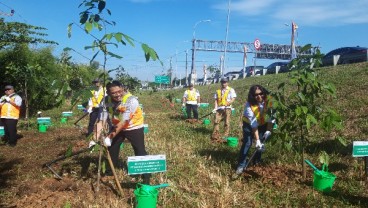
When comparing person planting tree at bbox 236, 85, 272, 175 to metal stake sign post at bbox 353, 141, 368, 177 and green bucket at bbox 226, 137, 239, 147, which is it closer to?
metal stake sign post at bbox 353, 141, 368, 177

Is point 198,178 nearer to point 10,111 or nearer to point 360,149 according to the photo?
point 360,149

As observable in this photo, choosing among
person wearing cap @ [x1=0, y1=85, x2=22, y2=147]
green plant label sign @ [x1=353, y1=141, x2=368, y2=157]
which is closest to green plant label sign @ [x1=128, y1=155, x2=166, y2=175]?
green plant label sign @ [x1=353, y1=141, x2=368, y2=157]

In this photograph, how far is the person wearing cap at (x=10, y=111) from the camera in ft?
27.7

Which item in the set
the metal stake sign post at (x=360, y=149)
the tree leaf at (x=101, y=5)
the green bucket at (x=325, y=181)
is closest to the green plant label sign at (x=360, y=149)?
the metal stake sign post at (x=360, y=149)

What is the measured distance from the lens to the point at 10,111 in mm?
8461

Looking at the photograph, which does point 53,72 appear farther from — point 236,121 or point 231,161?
point 231,161

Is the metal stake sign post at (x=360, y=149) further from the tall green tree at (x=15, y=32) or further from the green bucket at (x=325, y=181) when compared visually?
the tall green tree at (x=15, y=32)

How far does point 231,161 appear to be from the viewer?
6.38 metres

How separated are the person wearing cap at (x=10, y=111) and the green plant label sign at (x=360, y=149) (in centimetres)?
753

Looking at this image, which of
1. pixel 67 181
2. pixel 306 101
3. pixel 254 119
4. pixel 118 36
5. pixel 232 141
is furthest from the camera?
pixel 232 141

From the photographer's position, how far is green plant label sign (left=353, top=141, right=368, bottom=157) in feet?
15.8

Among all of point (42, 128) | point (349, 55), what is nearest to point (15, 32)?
point (42, 128)

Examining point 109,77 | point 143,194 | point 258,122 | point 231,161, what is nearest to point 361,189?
point 258,122

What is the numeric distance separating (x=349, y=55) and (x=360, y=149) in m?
17.0
